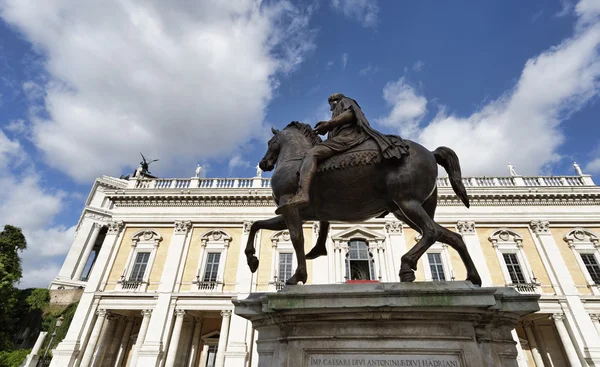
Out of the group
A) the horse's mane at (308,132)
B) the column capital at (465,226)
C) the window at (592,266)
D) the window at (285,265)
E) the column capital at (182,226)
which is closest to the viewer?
the horse's mane at (308,132)

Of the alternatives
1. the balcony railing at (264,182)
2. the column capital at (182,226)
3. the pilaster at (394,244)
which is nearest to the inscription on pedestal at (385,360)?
the pilaster at (394,244)

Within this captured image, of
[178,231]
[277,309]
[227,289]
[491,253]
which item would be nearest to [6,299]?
[178,231]

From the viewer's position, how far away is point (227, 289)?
18297 mm

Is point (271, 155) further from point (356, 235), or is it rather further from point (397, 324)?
point (356, 235)

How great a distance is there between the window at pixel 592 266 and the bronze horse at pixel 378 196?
68.5 feet

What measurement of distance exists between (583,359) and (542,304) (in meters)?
2.72

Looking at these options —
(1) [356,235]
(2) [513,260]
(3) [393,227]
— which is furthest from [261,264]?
(2) [513,260]

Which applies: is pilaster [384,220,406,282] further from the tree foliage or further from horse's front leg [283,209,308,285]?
the tree foliage

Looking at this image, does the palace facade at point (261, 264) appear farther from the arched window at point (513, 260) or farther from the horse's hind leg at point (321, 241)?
the horse's hind leg at point (321, 241)

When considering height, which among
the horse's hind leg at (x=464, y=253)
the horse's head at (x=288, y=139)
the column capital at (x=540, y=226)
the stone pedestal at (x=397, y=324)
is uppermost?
the column capital at (x=540, y=226)

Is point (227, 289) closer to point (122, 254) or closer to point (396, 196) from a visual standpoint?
point (122, 254)

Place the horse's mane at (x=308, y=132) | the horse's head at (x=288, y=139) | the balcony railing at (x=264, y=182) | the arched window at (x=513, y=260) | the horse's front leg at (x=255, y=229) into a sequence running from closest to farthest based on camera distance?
1. the horse's front leg at (x=255, y=229)
2. the horse's head at (x=288, y=139)
3. the horse's mane at (x=308, y=132)
4. the arched window at (x=513, y=260)
5. the balcony railing at (x=264, y=182)

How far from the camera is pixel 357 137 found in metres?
3.83

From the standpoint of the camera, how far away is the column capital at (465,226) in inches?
763
